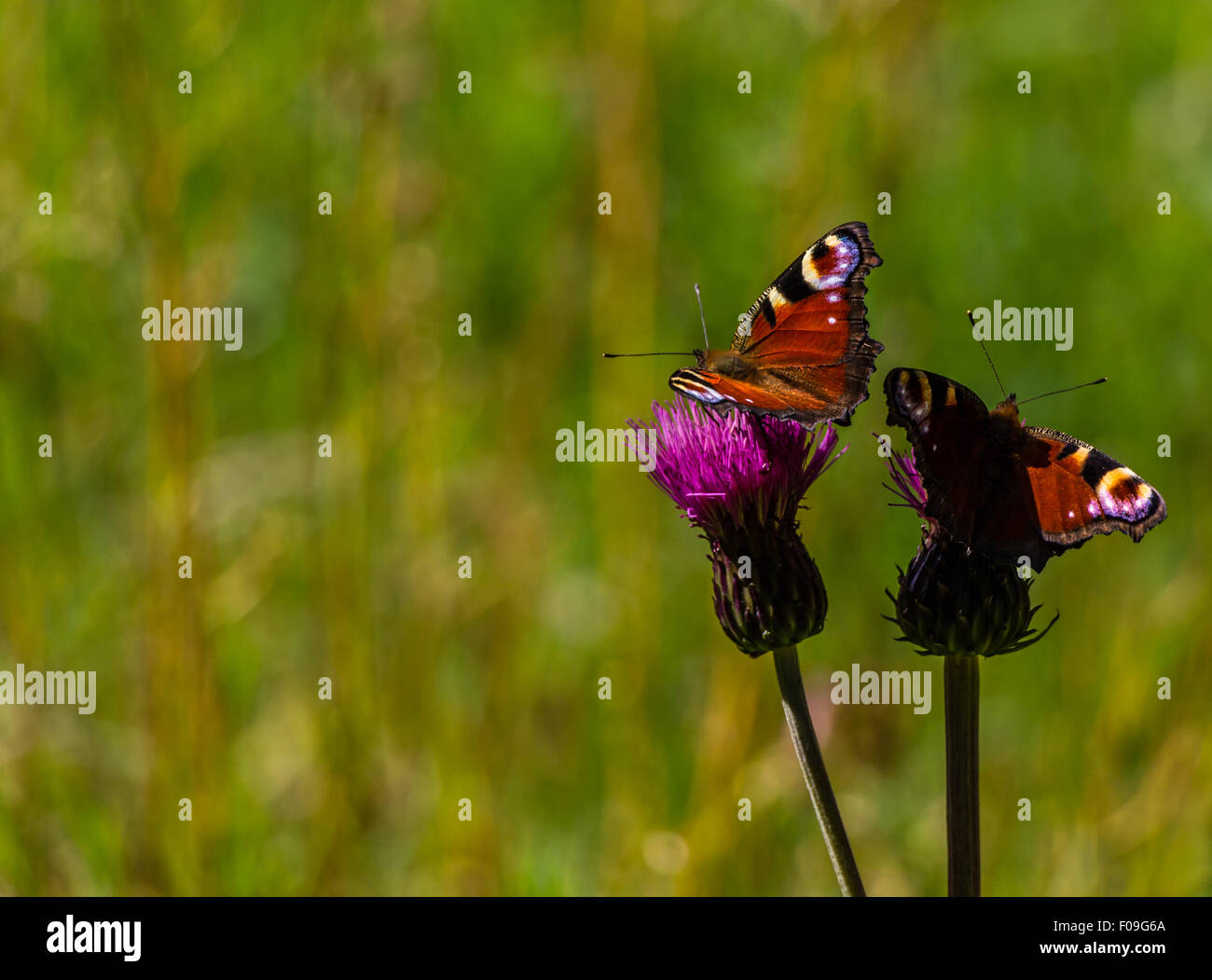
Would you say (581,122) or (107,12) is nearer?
(107,12)

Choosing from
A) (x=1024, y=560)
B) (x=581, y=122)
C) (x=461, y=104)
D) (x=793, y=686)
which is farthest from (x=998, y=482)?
(x=461, y=104)

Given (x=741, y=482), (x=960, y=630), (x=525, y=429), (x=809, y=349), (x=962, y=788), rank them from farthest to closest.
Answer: (x=525, y=429)
(x=741, y=482)
(x=809, y=349)
(x=960, y=630)
(x=962, y=788)

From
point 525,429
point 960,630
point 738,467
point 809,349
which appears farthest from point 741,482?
point 525,429

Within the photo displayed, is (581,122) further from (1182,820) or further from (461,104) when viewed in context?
(1182,820)

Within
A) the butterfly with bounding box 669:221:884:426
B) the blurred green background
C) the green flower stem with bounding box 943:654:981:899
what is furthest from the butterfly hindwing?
the blurred green background

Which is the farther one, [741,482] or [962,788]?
[741,482]

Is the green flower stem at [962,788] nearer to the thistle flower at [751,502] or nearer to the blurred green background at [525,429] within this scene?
the thistle flower at [751,502]

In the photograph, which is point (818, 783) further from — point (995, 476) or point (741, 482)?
point (741, 482)
